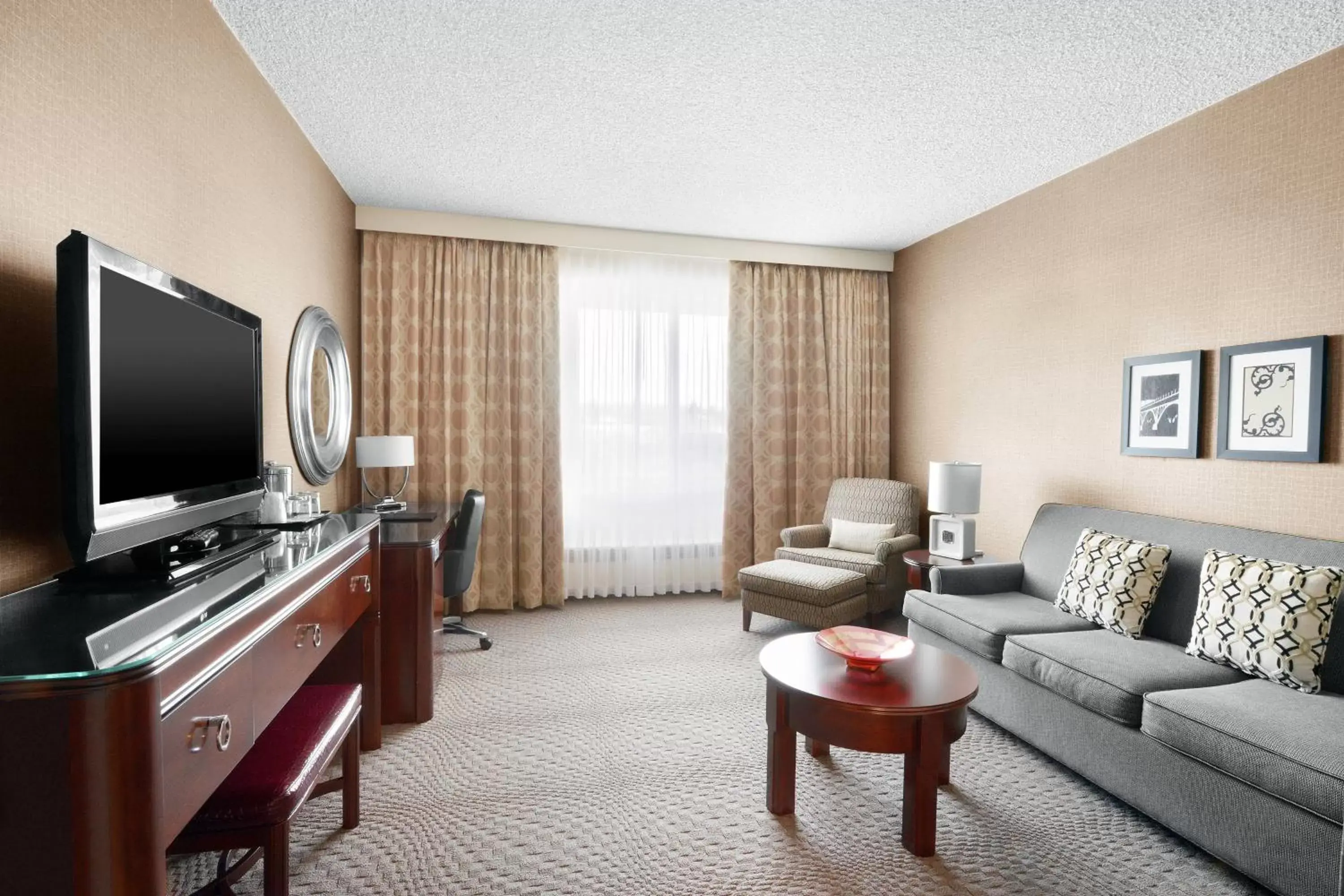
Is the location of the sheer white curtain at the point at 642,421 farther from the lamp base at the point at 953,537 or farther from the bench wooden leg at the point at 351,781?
the bench wooden leg at the point at 351,781

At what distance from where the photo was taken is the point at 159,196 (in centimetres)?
199

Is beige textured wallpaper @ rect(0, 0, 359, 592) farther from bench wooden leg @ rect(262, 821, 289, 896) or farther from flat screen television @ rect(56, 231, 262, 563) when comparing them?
bench wooden leg @ rect(262, 821, 289, 896)

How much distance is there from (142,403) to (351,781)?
1.31 metres

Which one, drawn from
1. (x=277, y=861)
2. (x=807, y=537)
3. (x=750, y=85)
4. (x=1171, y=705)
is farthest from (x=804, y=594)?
(x=277, y=861)

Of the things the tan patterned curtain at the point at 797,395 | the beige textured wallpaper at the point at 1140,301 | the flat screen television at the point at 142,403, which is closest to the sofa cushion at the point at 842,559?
the tan patterned curtain at the point at 797,395

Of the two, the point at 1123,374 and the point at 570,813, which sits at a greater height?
the point at 1123,374

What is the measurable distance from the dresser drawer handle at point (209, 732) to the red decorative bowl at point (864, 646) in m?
1.78

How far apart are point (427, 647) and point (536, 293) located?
267 cm

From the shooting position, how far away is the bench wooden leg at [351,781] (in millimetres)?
2068

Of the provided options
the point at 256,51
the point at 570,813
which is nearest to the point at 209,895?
the point at 570,813

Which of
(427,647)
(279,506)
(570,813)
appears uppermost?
(279,506)

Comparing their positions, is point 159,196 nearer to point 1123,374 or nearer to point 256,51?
point 256,51

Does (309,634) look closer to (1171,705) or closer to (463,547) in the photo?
(463,547)

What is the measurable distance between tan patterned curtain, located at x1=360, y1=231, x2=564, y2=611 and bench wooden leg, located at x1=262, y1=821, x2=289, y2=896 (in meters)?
3.09
